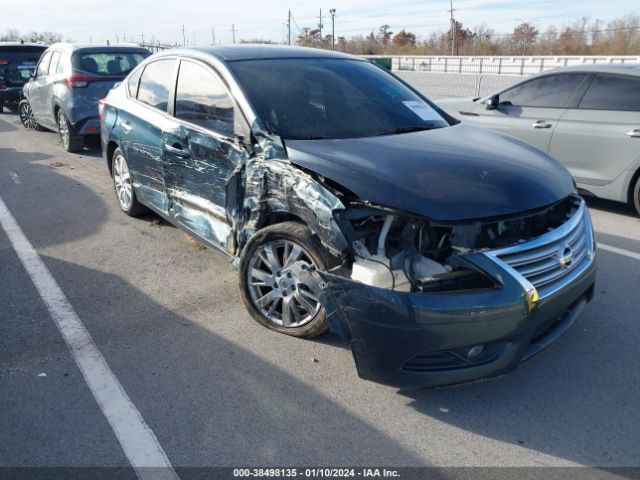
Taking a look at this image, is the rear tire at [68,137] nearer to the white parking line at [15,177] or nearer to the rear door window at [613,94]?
the white parking line at [15,177]

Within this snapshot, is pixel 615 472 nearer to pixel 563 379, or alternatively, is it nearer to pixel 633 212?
pixel 563 379

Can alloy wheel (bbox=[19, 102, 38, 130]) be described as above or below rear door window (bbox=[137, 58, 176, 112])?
below

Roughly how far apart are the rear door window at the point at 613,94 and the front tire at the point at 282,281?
4.57 m

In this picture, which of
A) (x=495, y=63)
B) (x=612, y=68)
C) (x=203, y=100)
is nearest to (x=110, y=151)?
(x=203, y=100)

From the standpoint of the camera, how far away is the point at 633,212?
6.41 metres

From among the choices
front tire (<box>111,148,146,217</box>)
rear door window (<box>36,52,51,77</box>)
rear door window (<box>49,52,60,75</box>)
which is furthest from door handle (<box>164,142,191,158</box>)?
rear door window (<box>36,52,51,77</box>)

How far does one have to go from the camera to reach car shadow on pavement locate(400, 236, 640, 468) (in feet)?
8.95

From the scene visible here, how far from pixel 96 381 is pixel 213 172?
5.35 ft

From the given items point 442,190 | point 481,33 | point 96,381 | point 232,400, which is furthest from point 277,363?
point 481,33

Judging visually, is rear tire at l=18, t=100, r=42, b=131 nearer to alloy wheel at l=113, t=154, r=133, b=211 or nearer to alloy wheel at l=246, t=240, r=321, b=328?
alloy wheel at l=113, t=154, r=133, b=211

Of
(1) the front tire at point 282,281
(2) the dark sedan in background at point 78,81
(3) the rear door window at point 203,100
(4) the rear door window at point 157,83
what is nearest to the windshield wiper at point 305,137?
(3) the rear door window at point 203,100

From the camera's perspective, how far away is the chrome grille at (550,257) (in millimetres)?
2842

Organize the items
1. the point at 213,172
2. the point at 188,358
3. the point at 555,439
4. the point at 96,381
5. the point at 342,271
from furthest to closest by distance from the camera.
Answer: the point at 213,172
the point at 188,358
the point at 96,381
the point at 342,271
the point at 555,439

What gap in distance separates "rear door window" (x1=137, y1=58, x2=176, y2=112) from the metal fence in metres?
21.5
